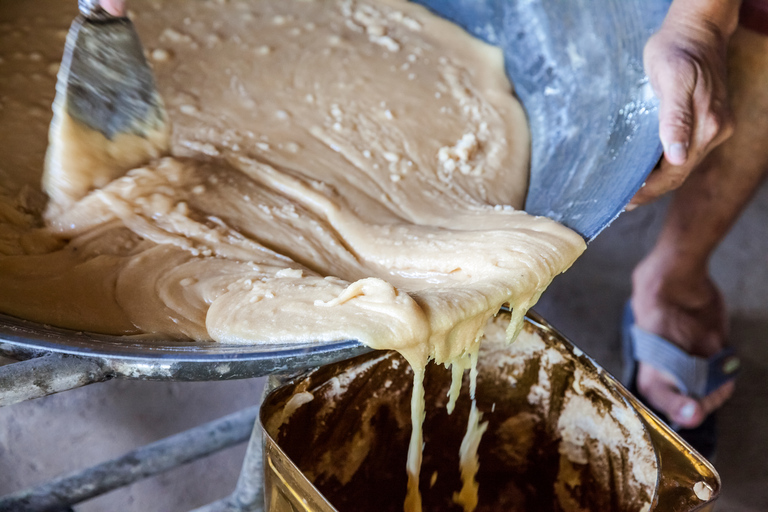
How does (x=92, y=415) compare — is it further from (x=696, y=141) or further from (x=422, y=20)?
(x=696, y=141)

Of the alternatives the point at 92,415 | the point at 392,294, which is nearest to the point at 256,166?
the point at 392,294

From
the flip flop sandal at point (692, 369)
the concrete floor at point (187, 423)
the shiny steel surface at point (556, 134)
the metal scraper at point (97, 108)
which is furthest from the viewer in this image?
the flip flop sandal at point (692, 369)

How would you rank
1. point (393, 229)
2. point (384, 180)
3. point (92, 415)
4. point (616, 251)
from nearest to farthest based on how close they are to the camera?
point (393, 229)
point (384, 180)
point (92, 415)
point (616, 251)

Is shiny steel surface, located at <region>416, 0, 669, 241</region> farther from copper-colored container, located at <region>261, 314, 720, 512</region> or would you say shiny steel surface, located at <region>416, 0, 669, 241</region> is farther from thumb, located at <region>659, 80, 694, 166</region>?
copper-colored container, located at <region>261, 314, 720, 512</region>

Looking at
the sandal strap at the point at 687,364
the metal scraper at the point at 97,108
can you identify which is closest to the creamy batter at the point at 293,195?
the metal scraper at the point at 97,108

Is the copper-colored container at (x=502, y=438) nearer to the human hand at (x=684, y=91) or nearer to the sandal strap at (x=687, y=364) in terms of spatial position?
the human hand at (x=684, y=91)

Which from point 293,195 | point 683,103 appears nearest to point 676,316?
point 683,103
